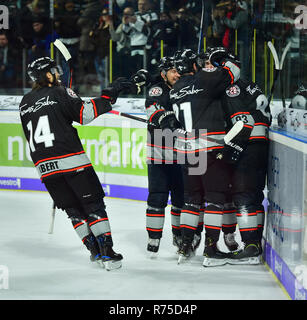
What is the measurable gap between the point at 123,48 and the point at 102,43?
37cm

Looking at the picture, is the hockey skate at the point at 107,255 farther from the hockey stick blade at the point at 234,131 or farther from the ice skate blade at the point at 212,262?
the hockey stick blade at the point at 234,131

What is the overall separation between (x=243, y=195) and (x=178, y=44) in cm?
390

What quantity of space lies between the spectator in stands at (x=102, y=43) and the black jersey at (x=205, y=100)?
4.20 metres

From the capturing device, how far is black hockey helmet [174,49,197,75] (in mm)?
4500

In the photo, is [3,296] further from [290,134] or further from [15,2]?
[15,2]

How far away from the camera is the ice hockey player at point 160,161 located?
180 inches

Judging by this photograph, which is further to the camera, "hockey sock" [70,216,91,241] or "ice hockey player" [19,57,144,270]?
"hockey sock" [70,216,91,241]

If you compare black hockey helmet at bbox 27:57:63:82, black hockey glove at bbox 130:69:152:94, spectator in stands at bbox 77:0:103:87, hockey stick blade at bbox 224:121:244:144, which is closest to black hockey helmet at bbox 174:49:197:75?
black hockey glove at bbox 130:69:152:94

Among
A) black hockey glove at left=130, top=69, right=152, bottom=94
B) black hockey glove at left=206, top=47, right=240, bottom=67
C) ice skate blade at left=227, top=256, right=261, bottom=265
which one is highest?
black hockey glove at left=206, top=47, right=240, bottom=67

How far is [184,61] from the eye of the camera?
4504mm

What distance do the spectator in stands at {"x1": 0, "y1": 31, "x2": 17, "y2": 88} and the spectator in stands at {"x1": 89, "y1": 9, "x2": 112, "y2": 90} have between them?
1100 millimetres

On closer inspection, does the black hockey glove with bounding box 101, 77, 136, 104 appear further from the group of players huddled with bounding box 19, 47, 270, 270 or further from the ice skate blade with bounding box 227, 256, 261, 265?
the ice skate blade with bounding box 227, 256, 261, 265

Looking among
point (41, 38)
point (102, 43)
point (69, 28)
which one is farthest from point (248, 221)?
point (41, 38)

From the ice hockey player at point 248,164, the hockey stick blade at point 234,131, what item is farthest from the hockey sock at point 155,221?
the hockey stick blade at point 234,131
